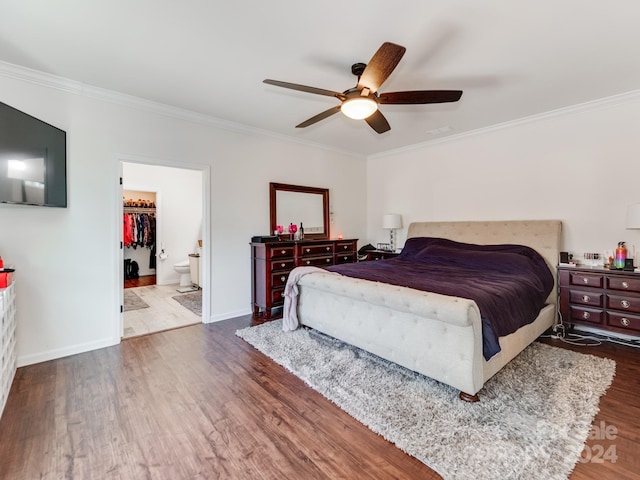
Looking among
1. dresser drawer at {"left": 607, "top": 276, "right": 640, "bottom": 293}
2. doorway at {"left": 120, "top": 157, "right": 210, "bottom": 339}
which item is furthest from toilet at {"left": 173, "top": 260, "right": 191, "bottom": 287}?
dresser drawer at {"left": 607, "top": 276, "right": 640, "bottom": 293}

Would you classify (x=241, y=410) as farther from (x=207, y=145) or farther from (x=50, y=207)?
(x=207, y=145)

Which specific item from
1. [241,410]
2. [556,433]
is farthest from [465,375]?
[241,410]

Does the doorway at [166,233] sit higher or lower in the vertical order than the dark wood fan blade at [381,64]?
lower

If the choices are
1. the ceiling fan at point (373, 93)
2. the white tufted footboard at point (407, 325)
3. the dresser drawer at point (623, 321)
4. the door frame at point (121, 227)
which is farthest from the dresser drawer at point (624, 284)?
the door frame at point (121, 227)

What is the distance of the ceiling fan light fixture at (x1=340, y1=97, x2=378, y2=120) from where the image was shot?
2.46 meters

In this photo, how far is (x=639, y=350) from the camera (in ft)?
9.98

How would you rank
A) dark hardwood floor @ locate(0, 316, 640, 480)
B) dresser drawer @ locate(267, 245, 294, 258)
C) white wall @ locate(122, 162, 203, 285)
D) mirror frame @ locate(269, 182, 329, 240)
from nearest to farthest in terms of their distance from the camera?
1. dark hardwood floor @ locate(0, 316, 640, 480)
2. dresser drawer @ locate(267, 245, 294, 258)
3. mirror frame @ locate(269, 182, 329, 240)
4. white wall @ locate(122, 162, 203, 285)

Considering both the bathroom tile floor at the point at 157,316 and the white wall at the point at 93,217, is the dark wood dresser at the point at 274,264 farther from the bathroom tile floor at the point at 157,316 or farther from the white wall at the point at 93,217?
the bathroom tile floor at the point at 157,316

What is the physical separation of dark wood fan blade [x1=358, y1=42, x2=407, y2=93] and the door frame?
249 centimetres

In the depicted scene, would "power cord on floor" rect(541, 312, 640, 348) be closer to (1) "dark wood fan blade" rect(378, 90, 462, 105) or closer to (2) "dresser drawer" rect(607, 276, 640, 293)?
(2) "dresser drawer" rect(607, 276, 640, 293)

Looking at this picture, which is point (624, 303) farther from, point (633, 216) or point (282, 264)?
point (282, 264)

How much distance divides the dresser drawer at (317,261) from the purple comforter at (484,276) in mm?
935

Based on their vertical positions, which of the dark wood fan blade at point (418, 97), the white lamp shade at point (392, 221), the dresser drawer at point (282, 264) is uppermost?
the dark wood fan blade at point (418, 97)

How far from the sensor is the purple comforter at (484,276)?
92.9 inches
